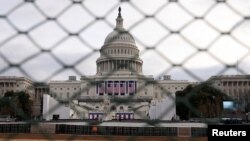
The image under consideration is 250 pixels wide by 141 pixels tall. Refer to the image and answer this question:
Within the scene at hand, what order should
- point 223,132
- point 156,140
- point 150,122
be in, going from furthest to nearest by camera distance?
point 156,140, point 223,132, point 150,122

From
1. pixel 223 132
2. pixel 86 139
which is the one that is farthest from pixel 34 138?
pixel 223 132

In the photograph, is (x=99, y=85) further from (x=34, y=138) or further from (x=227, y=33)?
(x=34, y=138)

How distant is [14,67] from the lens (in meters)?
0.78

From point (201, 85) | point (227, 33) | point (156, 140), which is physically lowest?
point (156, 140)

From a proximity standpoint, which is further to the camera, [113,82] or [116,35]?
[113,82]

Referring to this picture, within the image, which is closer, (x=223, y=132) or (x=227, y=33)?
(x=227, y=33)

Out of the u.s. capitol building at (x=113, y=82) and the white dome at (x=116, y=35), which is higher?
the white dome at (x=116, y=35)

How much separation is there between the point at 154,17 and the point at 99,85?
0.64 feet

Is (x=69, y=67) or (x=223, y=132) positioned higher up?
(x=69, y=67)

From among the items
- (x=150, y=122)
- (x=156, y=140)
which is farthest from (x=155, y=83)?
(x=156, y=140)

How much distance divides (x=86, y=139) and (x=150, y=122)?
6053mm

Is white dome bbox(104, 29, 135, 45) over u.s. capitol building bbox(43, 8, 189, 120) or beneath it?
over

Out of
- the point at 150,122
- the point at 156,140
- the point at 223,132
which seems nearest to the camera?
the point at 150,122

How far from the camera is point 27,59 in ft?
2.45
